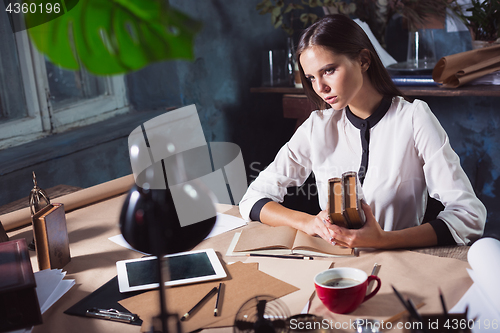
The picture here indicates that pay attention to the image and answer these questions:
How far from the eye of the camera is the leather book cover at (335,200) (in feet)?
2.88

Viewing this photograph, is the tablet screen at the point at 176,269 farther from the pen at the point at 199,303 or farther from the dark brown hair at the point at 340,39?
the dark brown hair at the point at 340,39

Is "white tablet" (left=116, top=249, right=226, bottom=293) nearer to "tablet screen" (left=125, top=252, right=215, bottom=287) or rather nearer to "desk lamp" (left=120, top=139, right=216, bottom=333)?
"tablet screen" (left=125, top=252, right=215, bottom=287)

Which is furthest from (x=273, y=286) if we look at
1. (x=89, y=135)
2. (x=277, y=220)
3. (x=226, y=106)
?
(x=226, y=106)

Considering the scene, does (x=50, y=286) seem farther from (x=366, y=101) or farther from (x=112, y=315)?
(x=366, y=101)

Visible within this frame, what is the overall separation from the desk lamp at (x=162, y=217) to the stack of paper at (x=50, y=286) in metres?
0.44

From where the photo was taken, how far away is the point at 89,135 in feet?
6.82

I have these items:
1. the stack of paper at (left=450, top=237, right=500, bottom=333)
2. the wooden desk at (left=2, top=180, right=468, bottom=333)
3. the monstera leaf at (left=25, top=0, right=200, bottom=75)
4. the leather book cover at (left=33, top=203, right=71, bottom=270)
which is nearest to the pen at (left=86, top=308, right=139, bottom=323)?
the wooden desk at (left=2, top=180, right=468, bottom=333)

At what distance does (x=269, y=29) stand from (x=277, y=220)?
1.91 metres

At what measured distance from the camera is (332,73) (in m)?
1.24

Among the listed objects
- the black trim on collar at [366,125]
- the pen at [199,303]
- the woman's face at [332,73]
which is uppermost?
the woman's face at [332,73]

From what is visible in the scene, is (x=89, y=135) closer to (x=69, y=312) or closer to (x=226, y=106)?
(x=226, y=106)

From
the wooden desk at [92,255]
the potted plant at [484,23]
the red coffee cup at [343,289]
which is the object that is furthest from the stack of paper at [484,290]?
the potted plant at [484,23]

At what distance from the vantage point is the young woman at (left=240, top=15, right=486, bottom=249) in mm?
1160

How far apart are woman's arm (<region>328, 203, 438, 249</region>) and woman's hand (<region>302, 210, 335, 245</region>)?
19 mm
